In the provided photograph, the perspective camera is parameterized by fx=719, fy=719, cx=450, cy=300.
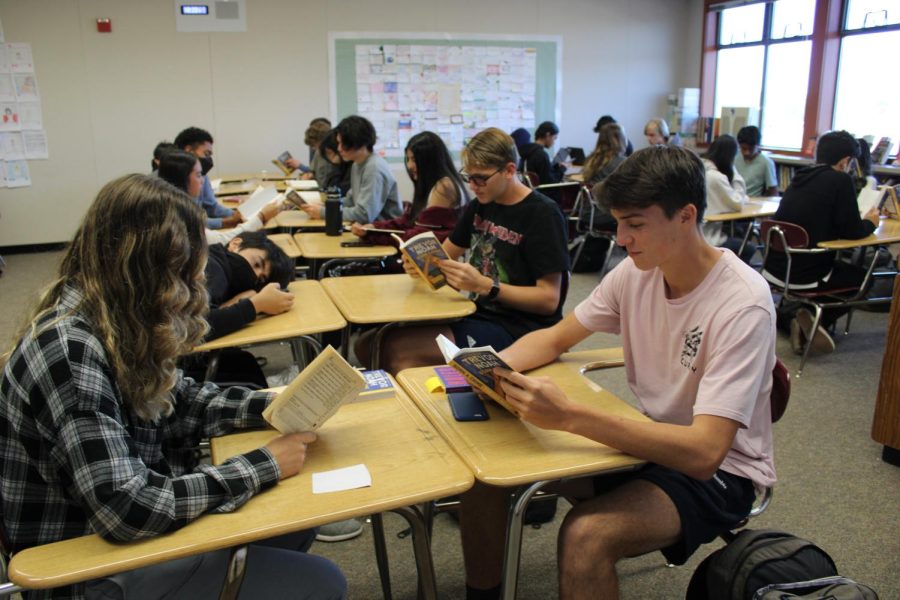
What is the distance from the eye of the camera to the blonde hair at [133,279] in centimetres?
118

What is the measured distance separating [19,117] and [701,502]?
762 cm

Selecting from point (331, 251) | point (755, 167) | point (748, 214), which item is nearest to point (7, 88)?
point (331, 251)

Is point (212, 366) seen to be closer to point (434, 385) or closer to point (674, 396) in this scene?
point (434, 385)

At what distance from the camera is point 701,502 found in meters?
1.49

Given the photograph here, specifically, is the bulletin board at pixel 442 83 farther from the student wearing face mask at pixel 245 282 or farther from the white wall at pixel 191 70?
the student wearing face mask at pixel 245 282

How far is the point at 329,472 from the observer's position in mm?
1343

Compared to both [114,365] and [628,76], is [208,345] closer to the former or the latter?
[114,365]

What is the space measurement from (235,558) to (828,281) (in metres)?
3.70

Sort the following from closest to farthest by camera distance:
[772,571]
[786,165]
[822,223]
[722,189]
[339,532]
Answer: [772,571]
[339,532]
[822,223]
[722,189]
[786,165]

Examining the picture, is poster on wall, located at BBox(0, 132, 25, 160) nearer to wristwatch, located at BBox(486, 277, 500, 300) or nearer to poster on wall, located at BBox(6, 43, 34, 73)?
poster on wall, located at BBox(6, 43, 34, 73)

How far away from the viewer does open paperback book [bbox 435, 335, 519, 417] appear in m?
1.40

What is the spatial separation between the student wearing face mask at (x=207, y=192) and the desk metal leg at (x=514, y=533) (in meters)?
3.23

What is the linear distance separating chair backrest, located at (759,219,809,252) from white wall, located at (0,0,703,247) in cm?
528

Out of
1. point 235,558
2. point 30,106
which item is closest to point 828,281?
point 235,558
